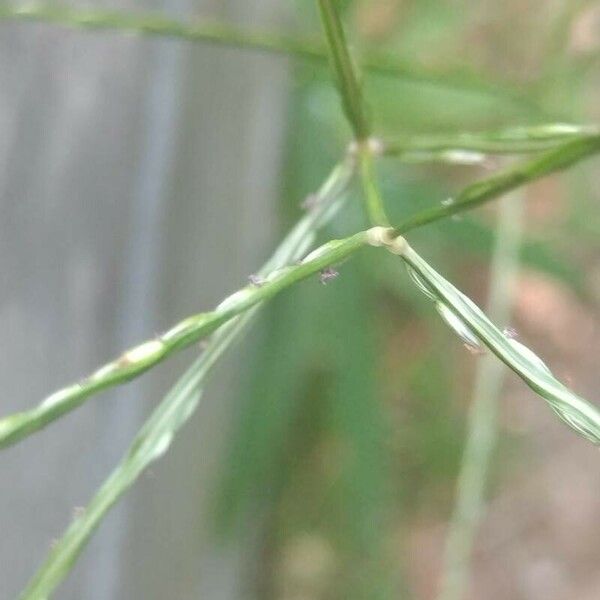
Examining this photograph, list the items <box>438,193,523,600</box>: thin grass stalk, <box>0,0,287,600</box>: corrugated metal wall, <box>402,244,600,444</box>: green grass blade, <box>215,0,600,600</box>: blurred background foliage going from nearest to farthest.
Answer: <box>402,244,600,444</box>: green grass blade, <box>0,0,287,600</box>: corrugated metal wall, <box>438,193,523,600</box>: thin grass stalk, <box>215,0,600,600</box>: blurred background foliage

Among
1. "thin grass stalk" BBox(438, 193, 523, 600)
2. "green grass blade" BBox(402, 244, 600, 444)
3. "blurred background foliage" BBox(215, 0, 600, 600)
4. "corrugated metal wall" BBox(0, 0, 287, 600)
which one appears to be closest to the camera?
"green grass blade" BBox(402, 244, 600, 444)

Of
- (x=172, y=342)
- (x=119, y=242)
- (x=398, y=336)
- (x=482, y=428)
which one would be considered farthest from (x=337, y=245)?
(x=398, y=336)

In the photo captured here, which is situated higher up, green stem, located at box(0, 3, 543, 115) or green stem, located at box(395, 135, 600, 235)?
green stem, located at box(0, 3, 543, 115)

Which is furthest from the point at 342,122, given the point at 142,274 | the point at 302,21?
the point at 142,274

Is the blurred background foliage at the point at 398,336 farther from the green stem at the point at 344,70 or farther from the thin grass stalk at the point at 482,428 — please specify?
the green stem at the point at 344,70

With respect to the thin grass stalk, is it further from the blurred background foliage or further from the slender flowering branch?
the slender flowering branch

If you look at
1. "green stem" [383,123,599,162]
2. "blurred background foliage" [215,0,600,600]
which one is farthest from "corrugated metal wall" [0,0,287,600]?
"green stem" [383,123,599,162]

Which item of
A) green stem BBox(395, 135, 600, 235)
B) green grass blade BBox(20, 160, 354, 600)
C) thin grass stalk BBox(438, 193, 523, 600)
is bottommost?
green stem BBox(395, 135, 600, 235)

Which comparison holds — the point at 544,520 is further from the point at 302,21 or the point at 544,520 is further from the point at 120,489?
the point at 120,489
